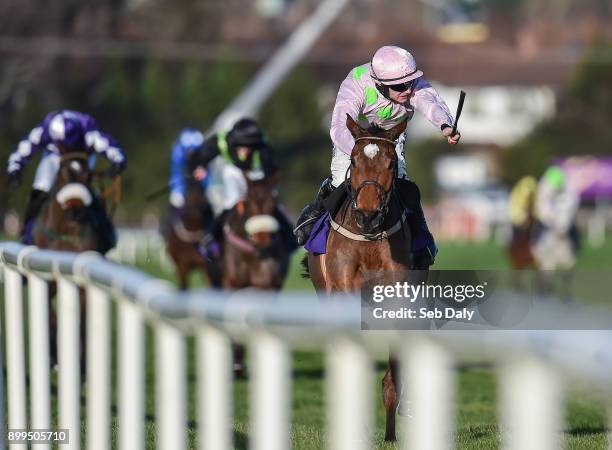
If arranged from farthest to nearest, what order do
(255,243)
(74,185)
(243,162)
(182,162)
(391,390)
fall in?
1. (182,162)
2. (255,243)
3. (243,162)
4. (74,185)
5. (391,390)

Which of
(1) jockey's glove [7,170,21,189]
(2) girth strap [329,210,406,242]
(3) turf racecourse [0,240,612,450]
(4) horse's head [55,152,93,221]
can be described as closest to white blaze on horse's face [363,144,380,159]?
(2) girth strap [329,210,406,242]

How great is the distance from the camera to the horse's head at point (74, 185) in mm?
10484

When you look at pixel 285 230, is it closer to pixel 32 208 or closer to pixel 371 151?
pixel 32 208

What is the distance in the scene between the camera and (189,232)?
1491 centimetres

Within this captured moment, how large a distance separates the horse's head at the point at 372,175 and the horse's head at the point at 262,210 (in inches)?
159

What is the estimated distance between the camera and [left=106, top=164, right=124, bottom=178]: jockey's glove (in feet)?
35.8

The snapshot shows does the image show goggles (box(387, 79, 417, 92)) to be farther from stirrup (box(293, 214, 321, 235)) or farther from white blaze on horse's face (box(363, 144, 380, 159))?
stirrup (box(293, 214, 321, 235))

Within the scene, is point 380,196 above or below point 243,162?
below

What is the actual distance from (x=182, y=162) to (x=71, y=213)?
169 inches

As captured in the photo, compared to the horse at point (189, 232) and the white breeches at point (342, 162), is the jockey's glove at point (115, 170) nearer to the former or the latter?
the white breeches at point (342, 162)

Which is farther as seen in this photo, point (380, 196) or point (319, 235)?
point (319, 235)

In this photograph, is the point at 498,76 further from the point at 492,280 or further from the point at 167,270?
the point at 492,280

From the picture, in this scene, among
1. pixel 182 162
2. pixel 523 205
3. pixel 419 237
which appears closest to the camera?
pixel 419 237

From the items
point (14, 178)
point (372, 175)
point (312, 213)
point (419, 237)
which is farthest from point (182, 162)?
point (372, 175)
